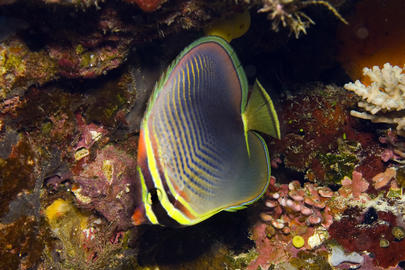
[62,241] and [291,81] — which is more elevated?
[291,81]

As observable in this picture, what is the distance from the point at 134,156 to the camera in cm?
332

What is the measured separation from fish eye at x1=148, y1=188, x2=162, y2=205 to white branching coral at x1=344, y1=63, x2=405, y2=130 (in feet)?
8.17

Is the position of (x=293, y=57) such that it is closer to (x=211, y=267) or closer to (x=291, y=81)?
Result: (x=291, y=81)

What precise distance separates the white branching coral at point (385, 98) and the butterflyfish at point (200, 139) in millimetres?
1604

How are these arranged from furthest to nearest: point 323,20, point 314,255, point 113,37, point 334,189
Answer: point 323,20 → point 334,189 → point 314,255 → point 113,37

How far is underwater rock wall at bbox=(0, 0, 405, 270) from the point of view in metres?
2.60

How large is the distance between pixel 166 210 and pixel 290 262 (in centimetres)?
216

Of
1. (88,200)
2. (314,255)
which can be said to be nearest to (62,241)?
(88,200)

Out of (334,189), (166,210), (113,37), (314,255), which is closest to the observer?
(166,210)

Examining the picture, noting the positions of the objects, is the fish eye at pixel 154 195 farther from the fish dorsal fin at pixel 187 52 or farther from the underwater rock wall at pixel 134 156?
the underwater rock wall at pixel 134 156

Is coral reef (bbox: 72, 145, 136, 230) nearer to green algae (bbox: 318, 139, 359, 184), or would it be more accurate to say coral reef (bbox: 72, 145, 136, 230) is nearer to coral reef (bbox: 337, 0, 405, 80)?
green algae (bbox: 318, 139, 359, 184)

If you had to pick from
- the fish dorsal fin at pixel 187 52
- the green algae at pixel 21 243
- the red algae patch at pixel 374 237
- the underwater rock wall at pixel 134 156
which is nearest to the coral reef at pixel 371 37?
the underwater rock wall at pixel 134 156

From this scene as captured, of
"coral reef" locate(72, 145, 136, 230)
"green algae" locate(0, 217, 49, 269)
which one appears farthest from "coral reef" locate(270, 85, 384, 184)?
"green algae" locate(0, 217, 49, 269)

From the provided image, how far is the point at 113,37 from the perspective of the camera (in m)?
2.71
